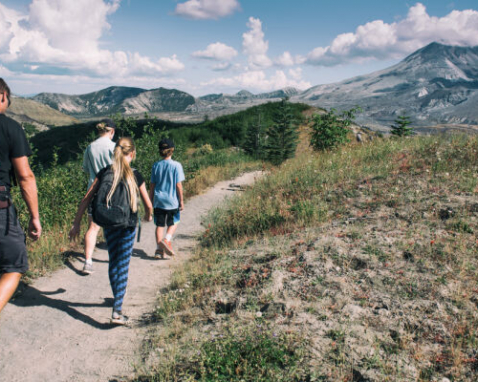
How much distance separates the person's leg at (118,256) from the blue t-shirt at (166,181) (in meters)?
1.90

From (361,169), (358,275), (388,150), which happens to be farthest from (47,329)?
(388,150)

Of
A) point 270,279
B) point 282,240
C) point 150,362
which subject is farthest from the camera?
point 282,240

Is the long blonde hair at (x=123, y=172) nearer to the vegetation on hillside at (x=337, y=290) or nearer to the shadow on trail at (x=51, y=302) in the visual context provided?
the vegetation on hillside at (x=337, y=290)

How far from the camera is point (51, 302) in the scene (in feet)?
15.4

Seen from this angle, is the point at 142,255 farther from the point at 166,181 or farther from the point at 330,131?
the point at 330,131

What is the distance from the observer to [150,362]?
3408 mm

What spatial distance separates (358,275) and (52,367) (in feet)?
12.0

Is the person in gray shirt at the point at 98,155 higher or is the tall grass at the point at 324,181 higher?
the person in gray shirt at the point at 98,155

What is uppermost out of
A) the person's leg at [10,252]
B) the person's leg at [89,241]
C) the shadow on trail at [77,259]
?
the person's leg at [10,252]

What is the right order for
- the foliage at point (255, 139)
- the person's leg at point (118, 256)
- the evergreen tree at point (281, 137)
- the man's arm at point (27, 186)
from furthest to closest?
the foliage at point (255, 139) < the evergreen tree at point (281, 137) < the person's leg at point (118, 256) < the man's arm at point (27, 186)

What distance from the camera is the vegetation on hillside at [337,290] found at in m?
3.11

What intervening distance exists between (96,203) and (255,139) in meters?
22.9

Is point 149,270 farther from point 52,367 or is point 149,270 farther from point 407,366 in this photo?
point 407,366

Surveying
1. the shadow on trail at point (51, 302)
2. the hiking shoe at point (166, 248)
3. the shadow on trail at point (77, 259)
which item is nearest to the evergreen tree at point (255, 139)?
the hiking shoe at point (166, 248)
